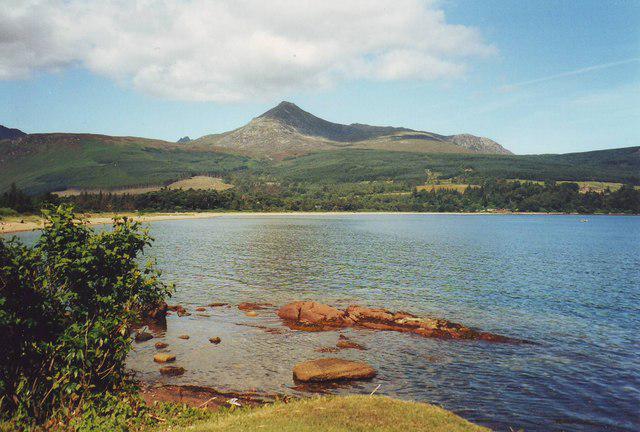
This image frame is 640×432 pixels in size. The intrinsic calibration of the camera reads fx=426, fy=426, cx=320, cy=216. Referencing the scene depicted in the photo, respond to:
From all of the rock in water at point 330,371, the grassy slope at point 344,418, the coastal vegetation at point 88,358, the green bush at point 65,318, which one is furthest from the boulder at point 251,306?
the grassy slope at point 344,418

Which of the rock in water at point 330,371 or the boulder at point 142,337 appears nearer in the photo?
the rock in water at point 330,371

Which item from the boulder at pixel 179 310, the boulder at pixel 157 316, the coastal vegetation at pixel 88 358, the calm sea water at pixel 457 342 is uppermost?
the coastal vegetation at pixel 88 358

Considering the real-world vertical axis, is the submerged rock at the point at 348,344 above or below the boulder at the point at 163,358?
below

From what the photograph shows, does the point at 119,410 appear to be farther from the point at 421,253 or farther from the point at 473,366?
the point at 421,253

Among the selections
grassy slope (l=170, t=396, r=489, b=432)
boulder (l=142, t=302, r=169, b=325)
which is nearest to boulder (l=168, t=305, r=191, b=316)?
Answer: boulder (l=142, t=302, r=169, b=325)

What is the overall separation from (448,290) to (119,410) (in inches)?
1732

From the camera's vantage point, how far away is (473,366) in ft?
91.6

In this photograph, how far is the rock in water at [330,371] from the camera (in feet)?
82.9

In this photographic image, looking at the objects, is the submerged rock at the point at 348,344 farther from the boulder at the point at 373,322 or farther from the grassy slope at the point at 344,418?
the grassy slope at the point at 344,418

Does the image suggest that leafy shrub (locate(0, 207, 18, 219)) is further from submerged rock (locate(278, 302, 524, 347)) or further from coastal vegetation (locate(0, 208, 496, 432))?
coastal vegetation (locate(0, 208, 496, 432))

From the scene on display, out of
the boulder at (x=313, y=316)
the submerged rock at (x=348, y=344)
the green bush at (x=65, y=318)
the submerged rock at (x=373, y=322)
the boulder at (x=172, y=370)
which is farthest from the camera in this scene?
the boulder at (x=313, y=316)

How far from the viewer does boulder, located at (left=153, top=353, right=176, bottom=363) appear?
28.5 metres

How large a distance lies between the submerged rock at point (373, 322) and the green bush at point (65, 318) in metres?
20.1

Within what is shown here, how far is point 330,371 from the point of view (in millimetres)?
25594
